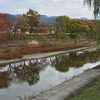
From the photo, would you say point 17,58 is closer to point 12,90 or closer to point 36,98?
point 12,90

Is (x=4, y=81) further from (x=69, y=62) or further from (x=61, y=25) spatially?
(x=61, y=25)

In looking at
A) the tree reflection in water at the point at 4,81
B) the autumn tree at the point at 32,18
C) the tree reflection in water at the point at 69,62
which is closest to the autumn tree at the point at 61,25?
the autumn tree at the point at 32,18

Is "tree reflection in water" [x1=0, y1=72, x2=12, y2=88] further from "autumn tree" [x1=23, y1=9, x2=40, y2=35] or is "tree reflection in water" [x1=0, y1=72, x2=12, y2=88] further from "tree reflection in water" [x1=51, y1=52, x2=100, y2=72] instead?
"autumn tree" [x1=23, y1=9, x2=40, y2=35]

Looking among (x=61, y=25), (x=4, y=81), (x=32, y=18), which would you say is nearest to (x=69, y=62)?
(x=4, y=81)

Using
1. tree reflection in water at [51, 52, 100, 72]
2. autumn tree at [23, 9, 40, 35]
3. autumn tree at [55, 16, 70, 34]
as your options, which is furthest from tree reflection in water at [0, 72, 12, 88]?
autumn tree at [55, 16, 70, 34]

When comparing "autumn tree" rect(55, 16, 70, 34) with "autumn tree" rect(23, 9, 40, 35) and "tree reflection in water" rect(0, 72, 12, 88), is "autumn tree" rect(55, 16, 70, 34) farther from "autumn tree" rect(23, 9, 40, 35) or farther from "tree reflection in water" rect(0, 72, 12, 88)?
"tree reflection in water" rect(0, 72, 12, 88)

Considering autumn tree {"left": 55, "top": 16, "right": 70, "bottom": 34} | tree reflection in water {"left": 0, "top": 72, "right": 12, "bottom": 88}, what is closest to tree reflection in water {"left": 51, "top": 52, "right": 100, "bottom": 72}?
tree reflection in water {"left": 0, "top": 72, "right": 12, "bottom": 88}

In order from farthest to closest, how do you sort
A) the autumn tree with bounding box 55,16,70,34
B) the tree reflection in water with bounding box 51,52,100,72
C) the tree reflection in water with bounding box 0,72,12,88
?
the autumn tree with bounding box 55,16,70,34 < the tree reflection in water with bounding box 51,52,100,72 < the tree reflection in water with bounding box 0,72,12,88

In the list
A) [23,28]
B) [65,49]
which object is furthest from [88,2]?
[23,28]

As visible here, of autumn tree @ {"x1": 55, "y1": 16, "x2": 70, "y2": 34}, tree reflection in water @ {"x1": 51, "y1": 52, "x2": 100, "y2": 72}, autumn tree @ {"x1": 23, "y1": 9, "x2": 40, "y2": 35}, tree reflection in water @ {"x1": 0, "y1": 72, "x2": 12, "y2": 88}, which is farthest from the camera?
autumn tree @ {"x1": 55, "y1": 16, "x2": 70, "y2": 34}

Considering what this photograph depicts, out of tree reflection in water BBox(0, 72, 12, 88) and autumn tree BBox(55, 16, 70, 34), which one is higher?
autumn tree BBox(55, 16, 70, 34)

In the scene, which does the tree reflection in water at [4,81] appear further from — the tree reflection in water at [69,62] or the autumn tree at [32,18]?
the autumn tree at [32,18]

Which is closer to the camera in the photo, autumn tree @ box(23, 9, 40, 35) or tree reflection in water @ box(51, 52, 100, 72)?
tree reflection in water @ box(51, 52, 100, 72)

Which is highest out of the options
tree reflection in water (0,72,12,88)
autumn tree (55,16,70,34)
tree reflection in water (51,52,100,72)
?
autumn tree (55,16,70,34)
